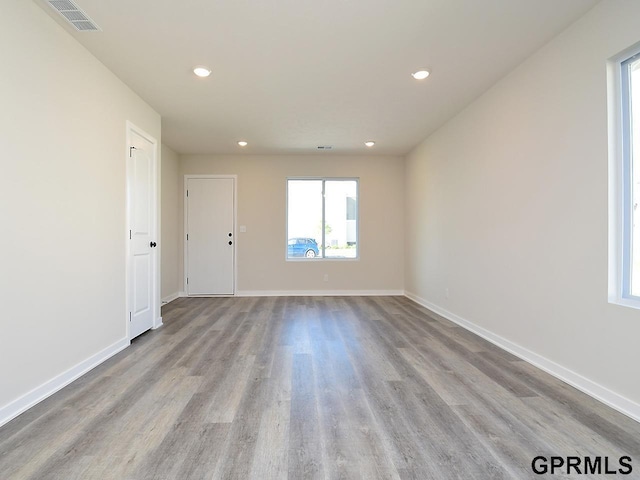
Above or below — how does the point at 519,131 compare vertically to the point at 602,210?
above

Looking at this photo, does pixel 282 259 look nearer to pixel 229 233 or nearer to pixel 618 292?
pixel 229 233

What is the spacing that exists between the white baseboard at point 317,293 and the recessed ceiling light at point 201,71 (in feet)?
12.2

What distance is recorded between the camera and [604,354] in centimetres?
199

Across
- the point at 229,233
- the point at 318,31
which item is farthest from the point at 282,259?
the point at 318,31

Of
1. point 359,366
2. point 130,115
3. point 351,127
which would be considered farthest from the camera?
point 351,127

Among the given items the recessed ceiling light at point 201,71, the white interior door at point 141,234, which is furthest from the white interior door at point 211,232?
the recessed ceiling light at point 201,71

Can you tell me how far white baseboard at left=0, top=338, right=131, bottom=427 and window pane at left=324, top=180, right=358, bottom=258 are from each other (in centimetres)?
375

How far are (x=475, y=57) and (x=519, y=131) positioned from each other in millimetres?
723

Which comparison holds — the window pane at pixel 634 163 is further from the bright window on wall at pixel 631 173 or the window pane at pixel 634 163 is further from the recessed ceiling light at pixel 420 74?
the recessed ceiling light at pixel 420 74

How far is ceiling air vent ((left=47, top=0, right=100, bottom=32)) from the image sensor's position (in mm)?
2002

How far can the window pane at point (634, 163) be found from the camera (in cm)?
188

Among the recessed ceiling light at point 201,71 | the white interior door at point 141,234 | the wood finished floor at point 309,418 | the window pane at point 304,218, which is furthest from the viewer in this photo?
the window pane at point 304,218

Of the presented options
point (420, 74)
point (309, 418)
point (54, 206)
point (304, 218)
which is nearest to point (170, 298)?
point (304, 218)

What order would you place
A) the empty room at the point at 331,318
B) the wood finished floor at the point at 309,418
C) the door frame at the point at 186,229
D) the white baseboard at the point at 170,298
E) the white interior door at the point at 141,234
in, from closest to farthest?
the wood finished floor at the point at 309,418
the empty room at the point at 331,318
the white interior door at the point at 141,234
the white baseboard at the point at 170,298
the door frame at the point at 186,229
